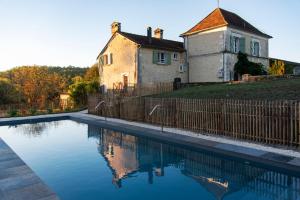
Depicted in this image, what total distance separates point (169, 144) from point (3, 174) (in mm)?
6885

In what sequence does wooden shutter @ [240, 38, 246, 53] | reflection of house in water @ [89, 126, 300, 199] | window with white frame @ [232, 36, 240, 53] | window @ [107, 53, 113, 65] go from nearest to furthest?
reflection of house in water @ [89, 126, 300, 199], window with white frame @ [232, 36, 240, 53], wooden shutter @ [240, 38, 246, 53], window @ [107, 53, 113, 65]

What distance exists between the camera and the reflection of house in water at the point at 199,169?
280 inches

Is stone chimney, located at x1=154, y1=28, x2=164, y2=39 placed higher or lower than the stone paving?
higher

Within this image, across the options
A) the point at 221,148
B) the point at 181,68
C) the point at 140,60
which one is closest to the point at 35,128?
the point at 140,60

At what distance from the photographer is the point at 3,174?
7398 mm

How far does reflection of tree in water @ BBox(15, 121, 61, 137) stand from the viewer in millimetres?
16109

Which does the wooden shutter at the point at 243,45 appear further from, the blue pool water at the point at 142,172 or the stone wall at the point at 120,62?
the blue pool water at the point at 142,172

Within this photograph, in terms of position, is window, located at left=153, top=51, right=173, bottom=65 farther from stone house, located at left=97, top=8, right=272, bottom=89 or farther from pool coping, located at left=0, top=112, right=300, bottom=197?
pool coping, located at left=0, top=112, right=300, bottom=197

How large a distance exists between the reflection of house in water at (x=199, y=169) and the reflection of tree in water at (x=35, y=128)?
5.49 meters

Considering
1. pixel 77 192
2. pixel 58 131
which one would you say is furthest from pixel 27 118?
pixel 77 192

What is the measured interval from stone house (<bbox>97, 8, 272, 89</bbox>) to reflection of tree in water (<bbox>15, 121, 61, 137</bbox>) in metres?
10.2

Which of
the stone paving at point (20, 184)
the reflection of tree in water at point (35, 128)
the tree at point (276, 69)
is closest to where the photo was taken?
the stone paving at point (20, 184)

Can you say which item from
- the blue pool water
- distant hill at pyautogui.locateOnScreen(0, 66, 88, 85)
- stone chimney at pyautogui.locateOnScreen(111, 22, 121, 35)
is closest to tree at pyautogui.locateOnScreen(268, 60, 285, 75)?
stone chimney at pyautogui.locateOnScreen(111, 22, 121, 35)

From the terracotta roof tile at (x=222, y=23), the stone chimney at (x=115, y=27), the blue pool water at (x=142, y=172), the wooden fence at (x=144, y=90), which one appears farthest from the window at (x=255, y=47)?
the blue pool water at (x=142, y=172)
